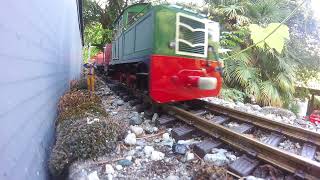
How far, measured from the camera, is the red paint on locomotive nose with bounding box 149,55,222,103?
4.51 m

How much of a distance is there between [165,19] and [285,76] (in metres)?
6.33

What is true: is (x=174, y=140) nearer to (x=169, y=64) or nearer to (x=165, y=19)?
(x=169, y=64)

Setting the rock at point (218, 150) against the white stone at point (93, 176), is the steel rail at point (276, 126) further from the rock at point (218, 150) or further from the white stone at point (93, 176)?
the white stone at point (93, 176)

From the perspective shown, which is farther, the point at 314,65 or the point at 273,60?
the point at 314,65

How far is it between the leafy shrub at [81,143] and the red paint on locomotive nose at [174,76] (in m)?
1.48

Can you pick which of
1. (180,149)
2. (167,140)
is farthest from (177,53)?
(180,149)

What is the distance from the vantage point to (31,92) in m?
2.50

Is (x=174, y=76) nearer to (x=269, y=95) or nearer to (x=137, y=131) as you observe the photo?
(x=137, y=131)

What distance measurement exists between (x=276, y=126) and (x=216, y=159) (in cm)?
151

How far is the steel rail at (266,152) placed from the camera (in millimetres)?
2512

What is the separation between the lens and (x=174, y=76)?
4.69m

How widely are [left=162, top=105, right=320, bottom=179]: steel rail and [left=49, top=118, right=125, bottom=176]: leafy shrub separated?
4.30ft

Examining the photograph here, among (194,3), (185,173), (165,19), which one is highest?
(194,3)

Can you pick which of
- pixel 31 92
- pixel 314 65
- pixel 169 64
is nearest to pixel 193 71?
pixel 169 64
